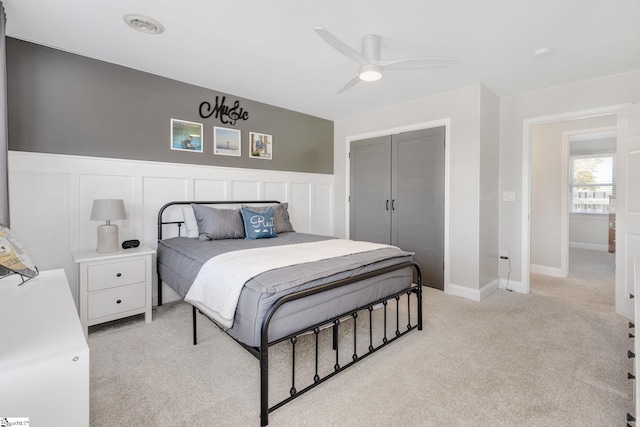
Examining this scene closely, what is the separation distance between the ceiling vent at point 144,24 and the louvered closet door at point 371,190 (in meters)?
3.06

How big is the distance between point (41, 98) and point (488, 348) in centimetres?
433

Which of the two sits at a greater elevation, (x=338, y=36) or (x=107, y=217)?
(x=338, y=36)

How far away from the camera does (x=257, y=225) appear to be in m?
Result: 3.41

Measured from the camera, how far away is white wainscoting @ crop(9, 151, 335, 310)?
272 centimetres

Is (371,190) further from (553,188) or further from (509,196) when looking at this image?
(553,188)

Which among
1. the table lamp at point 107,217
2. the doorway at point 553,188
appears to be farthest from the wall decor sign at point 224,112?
the doorway at point 553,188

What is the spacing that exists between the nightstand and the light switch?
4.21 metres

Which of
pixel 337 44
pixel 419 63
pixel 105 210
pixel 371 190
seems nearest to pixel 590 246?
pixel 371 190

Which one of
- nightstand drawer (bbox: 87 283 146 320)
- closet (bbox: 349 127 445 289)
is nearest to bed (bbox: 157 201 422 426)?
nightstand drawer (bbox: 87 283 146 320)

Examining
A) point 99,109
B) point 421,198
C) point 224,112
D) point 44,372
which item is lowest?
point 44,372

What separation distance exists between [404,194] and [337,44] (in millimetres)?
2623

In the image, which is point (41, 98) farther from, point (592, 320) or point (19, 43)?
point (592, 320)

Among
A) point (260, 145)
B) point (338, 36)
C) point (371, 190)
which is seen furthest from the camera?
point (371, 190)

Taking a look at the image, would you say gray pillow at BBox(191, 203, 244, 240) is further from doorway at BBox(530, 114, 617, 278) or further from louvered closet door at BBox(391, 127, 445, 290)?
doorway at BBox(530, 114, 617, 278)
